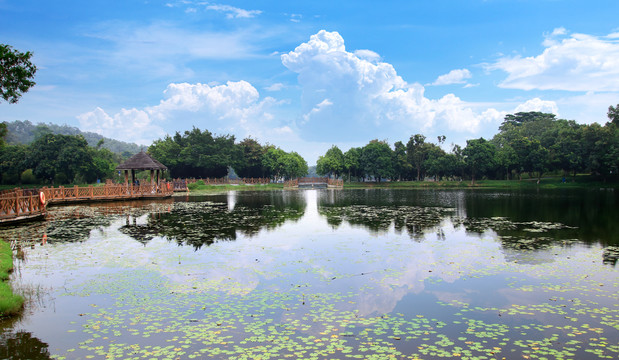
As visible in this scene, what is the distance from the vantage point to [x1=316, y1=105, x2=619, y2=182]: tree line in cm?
6294

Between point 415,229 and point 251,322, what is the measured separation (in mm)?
12371

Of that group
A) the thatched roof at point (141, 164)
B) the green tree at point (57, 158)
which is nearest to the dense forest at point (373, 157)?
the green tree at point (57, 158)

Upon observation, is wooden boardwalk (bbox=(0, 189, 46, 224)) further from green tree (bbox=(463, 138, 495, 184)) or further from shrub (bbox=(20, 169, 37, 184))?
green tree (bbox=(463, 138, 495, 184))

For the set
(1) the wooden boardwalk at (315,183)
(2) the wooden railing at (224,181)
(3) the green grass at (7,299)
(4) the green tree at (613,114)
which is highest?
(4) the green tree at (613,114)

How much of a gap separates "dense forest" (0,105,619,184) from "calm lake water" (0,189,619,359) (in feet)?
164

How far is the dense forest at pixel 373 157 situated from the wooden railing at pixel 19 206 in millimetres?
34831

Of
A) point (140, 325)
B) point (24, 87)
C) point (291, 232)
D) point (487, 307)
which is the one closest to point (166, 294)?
point (140, 325)

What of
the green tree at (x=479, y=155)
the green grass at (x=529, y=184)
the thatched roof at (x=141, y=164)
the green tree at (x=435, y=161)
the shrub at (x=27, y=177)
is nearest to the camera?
the thatched roof at (x=141, y=164)

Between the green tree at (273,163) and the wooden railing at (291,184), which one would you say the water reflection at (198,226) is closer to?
the wooden railing at (291,184)

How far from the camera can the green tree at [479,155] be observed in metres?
71.3

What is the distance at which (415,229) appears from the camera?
1784cm

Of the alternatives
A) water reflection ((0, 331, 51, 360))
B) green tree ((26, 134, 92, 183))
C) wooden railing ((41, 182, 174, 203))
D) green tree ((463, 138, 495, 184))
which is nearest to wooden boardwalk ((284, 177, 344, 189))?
green tree ((463, 138, 495, 184))

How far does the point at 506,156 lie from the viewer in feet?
235

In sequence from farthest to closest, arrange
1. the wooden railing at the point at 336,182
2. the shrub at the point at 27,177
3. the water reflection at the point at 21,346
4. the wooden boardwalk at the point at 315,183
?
the wooden boardwalk at the point at 315,183 < the wooden railing at the point at 336,182 < the shrub at the point at 27,177 < the water reflection at the point at 21,346
